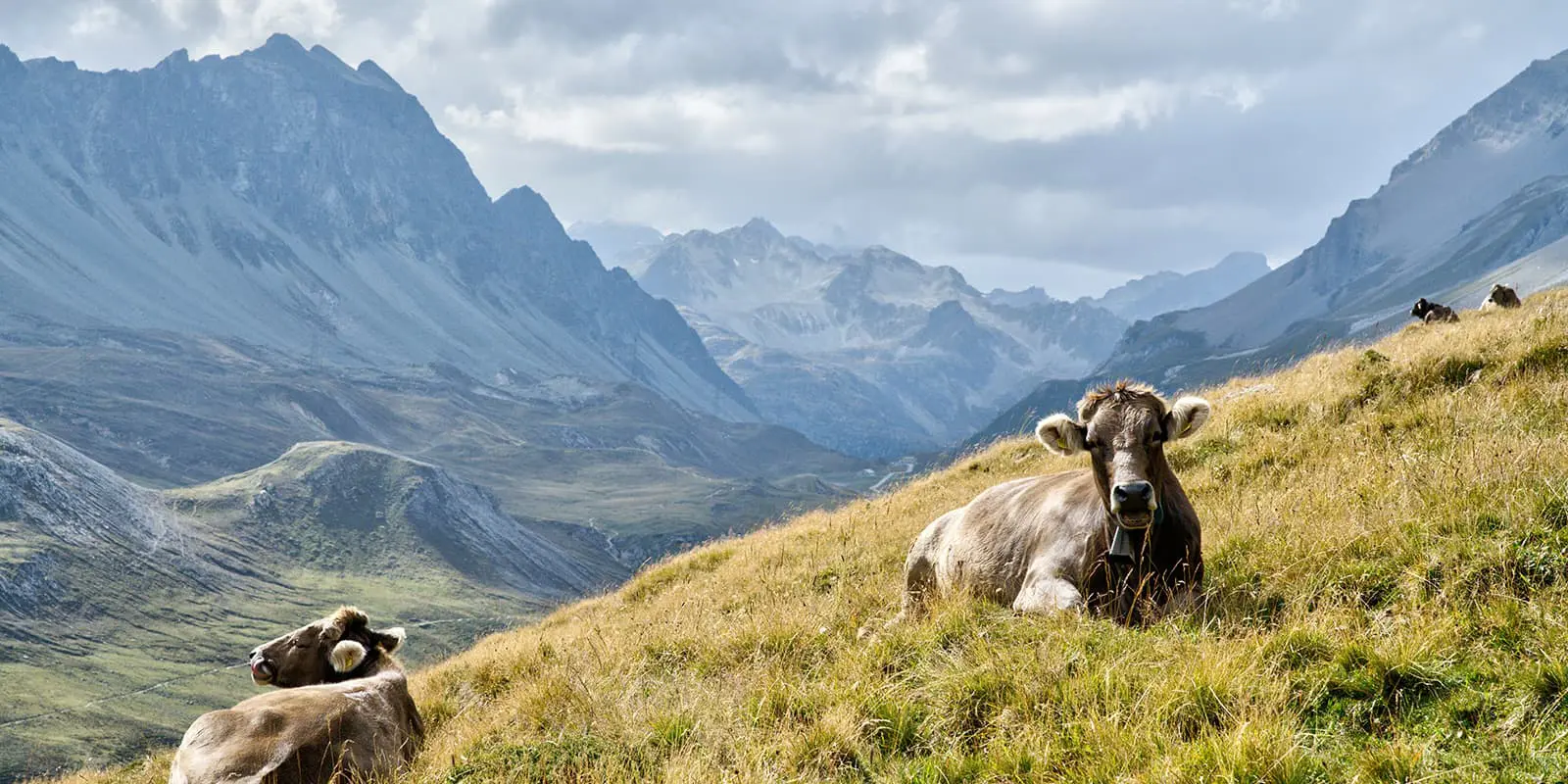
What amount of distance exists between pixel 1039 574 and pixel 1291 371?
538 inches

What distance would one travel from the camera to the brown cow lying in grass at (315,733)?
28.7ft

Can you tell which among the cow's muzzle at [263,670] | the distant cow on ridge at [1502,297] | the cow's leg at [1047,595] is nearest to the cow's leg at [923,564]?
the cow's leg at [1047,595]

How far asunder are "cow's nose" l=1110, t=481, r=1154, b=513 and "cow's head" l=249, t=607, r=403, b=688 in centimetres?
919

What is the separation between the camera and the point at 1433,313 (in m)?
26.4

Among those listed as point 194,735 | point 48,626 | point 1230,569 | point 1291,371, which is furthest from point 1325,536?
point 48,626

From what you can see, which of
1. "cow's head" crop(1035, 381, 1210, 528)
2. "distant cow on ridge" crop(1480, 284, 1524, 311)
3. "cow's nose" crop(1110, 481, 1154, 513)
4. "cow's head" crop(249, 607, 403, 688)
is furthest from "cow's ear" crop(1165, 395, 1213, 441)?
"distant cow on ridge" crop(1480, 284, 1524, 311)

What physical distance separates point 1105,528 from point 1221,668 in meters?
2.86

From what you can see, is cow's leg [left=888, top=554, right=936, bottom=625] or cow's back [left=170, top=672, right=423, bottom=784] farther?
cow's leg [left=888, top=554, right=936, bottom=625]

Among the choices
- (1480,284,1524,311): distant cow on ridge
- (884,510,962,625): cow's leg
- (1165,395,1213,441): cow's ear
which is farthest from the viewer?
(1480,284,1524,311): distant cow on ridge

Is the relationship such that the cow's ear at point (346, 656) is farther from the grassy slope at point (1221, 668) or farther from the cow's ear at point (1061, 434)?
the cow's ear at point (1061, 434)

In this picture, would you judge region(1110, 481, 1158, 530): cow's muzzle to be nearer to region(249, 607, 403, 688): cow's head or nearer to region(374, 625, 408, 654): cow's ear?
region(249, 607, 403, 688): cow's head

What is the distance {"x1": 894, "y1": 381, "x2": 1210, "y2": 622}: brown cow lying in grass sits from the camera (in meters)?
8.66

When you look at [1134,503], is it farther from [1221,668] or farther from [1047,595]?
[1221,668]

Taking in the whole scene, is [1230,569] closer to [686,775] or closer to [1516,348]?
[686,775]
